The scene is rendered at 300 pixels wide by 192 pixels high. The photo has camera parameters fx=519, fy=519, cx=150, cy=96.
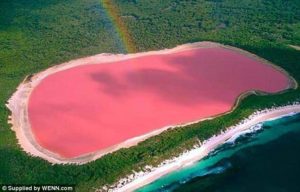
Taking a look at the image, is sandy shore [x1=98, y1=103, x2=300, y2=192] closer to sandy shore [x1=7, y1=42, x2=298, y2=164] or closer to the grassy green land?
the grassy green land

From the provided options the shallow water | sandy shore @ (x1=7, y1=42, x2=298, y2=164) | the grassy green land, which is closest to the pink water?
sandy shore @ (x1=7, y1=42, x2=298, y2=164)

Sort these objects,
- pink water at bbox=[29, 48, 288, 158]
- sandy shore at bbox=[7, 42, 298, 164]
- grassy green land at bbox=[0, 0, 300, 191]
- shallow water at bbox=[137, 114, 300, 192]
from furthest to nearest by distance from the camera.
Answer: pink water at bbox=[29, 48, 288, 158] < sandy shore at bbox=[7, 42, 298, 164] < grassy green land at bbox=[0, 0, 300, 191] < shallow water at bbox=[137, 114, 300, 192]

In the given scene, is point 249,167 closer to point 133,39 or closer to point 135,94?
point 135,94

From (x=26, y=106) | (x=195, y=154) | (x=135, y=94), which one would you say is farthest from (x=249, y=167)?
(x=26, y=106)

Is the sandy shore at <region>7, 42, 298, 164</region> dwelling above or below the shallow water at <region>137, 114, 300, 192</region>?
above

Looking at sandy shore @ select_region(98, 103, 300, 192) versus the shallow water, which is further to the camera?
the shallow water

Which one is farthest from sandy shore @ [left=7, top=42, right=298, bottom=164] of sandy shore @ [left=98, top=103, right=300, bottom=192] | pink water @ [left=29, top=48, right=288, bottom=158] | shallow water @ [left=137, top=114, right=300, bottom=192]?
shallow water @ [left=137, top=114, right=300, bottom=192]

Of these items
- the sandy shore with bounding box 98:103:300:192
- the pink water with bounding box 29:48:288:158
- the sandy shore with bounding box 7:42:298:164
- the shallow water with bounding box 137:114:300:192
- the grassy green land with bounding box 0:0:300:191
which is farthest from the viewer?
the pink water with bounding box 29:48:288:158

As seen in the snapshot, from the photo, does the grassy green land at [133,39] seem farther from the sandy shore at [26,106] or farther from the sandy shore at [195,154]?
the sandy shore at [26,106]

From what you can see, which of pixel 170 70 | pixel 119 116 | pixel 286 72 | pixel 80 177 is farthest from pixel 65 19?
pixel 80 177
